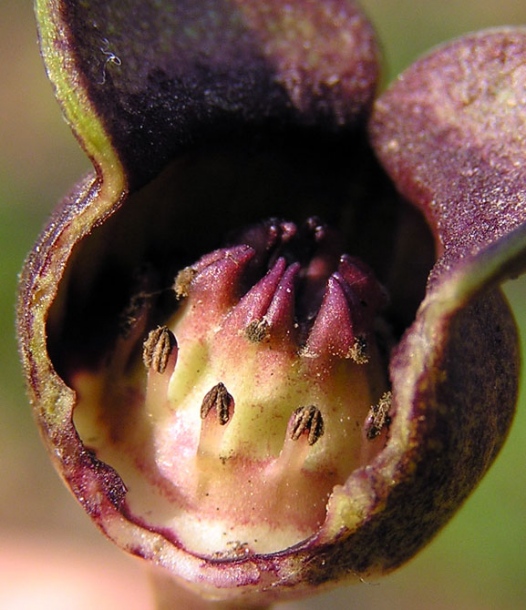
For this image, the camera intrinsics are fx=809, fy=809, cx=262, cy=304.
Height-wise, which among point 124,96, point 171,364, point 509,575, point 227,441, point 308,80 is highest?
point 124,96

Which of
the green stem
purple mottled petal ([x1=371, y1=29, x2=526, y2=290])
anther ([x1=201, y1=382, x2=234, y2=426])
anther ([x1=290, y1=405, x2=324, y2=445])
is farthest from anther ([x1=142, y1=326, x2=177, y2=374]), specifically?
purple mottled petal ([x1=371, y1=29, x2=526, y2=290])

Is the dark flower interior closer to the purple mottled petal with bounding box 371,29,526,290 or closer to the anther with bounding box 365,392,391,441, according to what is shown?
the anther with bounding box 365,392,391,441

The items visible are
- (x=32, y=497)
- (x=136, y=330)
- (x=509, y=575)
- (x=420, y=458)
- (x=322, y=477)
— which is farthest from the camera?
(x=32, y=497)

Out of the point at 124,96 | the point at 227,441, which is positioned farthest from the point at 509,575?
the point at 124,96

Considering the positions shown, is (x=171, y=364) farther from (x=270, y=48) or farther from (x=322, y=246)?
(x=270, y=48)

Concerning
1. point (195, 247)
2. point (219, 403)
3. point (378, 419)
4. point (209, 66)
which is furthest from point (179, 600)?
point (209, 66)

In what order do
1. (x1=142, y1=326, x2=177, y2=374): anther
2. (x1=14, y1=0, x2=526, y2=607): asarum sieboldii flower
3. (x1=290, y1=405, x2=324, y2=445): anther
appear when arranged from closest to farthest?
(x1=14, y1=0, x2=526, y2=607): asarum sieboldii flower, (x1=290, y1=405, x2=324, y2=445): anther, (x1=142, y1=326, x2=177, y2=374): anther

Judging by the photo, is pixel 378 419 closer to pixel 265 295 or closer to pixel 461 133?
pixel 265 295
